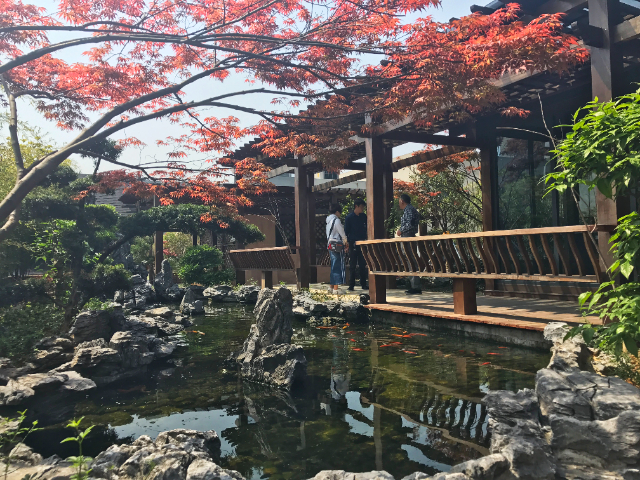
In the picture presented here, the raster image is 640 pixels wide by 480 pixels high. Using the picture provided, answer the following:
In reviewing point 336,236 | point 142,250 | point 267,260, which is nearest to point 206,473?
point 336,236

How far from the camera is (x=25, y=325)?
5812 mm

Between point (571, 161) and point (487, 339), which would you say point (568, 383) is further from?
point (487, 339)

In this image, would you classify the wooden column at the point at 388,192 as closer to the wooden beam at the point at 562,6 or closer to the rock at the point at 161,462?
the wooden beam at the point at 562,6

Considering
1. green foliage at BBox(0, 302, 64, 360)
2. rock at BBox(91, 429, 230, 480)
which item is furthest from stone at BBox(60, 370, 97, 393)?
rock at BBox(91, 429, 230, 480)

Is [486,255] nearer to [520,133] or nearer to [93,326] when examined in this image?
[520,133]

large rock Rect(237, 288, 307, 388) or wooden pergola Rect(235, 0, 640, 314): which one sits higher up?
wooden pergola Rect(235, 0, 640, 314)

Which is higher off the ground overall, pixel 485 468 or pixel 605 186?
pixel 605 186

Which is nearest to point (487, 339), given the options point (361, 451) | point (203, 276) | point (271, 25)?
point (361, 451)

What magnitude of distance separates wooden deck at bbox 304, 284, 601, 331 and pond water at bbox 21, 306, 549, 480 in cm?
29

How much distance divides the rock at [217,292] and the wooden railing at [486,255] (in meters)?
5.48

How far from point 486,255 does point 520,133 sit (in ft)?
12.7

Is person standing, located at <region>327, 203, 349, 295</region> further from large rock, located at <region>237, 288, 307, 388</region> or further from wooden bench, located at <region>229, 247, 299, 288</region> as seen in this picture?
large rock, located at <region>237, 288, 307, 388</region>

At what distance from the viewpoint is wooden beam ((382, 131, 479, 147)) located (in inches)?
310

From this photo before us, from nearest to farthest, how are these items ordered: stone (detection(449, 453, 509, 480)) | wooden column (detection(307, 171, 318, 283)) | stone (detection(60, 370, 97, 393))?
stone (detection(449, 453, 509, 480)) < stone (detection(60, 370, 97, 393)) < wooden column (detection(307, 171, 318, 283))
